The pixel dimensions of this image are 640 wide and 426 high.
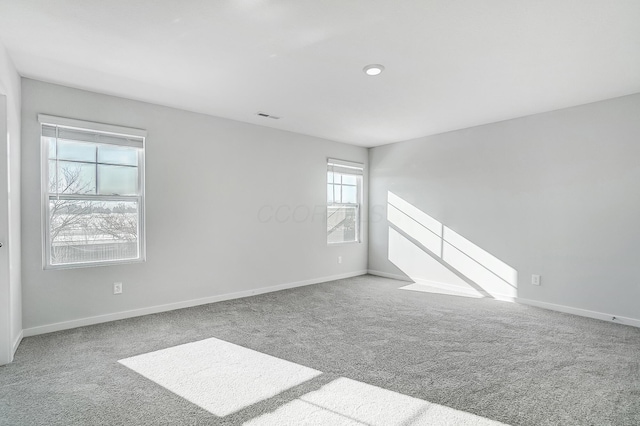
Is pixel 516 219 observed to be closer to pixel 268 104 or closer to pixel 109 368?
pixel 268 104

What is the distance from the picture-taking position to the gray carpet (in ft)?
6.66

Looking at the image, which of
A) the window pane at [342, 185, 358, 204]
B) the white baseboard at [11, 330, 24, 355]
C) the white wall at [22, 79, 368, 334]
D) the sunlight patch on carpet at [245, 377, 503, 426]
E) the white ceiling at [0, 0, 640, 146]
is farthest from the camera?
the window pane at [342, 185, 358, 204]

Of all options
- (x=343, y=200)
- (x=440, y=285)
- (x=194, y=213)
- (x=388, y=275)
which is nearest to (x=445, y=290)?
(x=440, y=285)

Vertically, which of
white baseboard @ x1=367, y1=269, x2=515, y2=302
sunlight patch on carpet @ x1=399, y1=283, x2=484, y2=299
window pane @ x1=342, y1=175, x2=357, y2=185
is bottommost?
sunlight patch on carpet @ x1=399, y1=283, x2=484, y2=299

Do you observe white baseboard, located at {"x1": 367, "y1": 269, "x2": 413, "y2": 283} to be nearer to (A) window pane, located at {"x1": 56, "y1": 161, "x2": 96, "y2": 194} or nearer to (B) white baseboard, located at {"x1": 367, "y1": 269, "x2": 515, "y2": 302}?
(B) white baseboard, located at {"x1": 367, "y1": 269, "x2": 515, "y2": 302}

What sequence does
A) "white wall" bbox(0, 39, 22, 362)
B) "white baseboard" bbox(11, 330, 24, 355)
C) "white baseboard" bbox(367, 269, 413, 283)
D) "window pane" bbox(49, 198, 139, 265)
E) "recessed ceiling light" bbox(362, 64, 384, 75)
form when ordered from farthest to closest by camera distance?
"white baseboard" bbox(367, 269, 413, 283), "window pane" bbox(49, 198, 139, 265), "recessed ceiling light" bbox(362, 64, 384, 75), "white baseboard" bbox(11, 330, 24, 355), "white wall" bbox(0, 39, 22, 362)

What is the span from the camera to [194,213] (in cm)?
430

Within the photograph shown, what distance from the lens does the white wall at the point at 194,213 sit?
3297 millimetres

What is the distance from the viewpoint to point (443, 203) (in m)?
5.33

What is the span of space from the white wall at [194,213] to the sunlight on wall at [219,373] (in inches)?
50.7

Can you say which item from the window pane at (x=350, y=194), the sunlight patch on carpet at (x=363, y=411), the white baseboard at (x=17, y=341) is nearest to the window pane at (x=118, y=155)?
the white baseboard at (x=17, y=341)

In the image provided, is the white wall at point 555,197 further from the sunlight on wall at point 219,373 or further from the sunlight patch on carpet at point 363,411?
the sunlight on wall at point 219,373

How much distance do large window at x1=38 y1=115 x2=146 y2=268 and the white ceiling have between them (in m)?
0.51

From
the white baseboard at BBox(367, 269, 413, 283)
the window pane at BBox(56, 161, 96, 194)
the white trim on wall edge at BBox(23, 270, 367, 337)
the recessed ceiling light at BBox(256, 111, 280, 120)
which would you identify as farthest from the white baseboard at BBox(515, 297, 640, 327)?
the window pane at BBox(56, 161, 96, 194)
